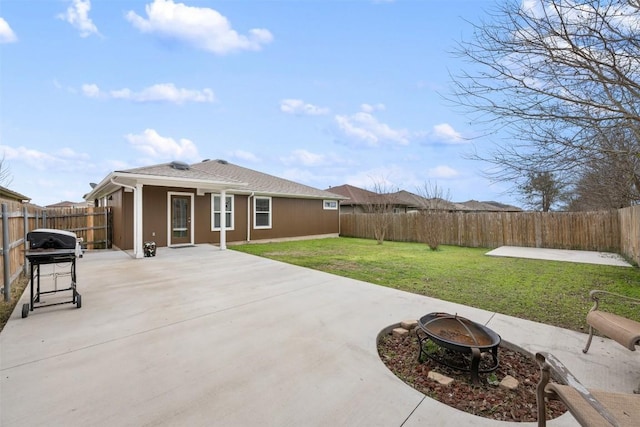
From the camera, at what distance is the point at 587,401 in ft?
4.70

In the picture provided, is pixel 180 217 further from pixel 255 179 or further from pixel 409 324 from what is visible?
pixel 409 324

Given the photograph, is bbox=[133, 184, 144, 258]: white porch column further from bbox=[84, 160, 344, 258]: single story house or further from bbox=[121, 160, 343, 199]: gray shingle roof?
bbox=[121, 160, 343, 199]: gray shingle roof

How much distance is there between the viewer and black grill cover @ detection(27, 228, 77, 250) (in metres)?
3.95

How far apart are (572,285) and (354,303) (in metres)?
4.74

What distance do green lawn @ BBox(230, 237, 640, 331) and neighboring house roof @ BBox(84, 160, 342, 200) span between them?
336 centimetres

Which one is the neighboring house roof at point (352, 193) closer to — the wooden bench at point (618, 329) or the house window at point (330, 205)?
the house window at point (330, 205)

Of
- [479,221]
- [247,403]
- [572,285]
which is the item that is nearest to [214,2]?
[247,403]

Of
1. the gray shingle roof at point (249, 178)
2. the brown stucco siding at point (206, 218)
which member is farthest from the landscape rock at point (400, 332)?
the brown stucco siding at point (206, 218)

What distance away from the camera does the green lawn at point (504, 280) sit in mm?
4359

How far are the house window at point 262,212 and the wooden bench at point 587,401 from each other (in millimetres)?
12353

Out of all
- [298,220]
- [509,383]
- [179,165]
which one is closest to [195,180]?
[179,165]

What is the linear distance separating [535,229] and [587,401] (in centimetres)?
1282

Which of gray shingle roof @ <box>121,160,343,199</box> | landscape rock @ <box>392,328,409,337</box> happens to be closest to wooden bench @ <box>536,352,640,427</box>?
landscape rock @ <box>392,328,409,337</box>

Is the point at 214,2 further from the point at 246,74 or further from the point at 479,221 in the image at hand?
the point at 479,221
